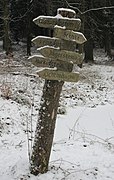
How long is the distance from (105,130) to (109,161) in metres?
3.54

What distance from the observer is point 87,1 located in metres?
24.5

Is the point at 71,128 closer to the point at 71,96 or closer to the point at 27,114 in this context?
the point at 27,114

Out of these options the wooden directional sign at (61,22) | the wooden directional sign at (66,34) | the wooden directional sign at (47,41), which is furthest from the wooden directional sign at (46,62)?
the wooden directional sign at (61,22)

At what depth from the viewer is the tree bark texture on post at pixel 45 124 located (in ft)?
20.0

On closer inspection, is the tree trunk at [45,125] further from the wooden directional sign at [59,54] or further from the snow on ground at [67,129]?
the wooden directional sign at [59,54]

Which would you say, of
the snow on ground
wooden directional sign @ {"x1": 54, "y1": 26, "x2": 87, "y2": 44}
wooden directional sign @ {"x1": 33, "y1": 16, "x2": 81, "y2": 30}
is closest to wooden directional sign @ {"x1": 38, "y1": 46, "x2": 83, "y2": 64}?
wooden directional sign @ {"x1": 54, "y1": 26, "x2": 87, "y2": 44}

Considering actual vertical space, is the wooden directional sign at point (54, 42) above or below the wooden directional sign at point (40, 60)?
above

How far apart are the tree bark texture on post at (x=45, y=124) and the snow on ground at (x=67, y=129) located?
217mm

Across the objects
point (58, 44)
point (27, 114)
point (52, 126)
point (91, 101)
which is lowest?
point (91, 101)

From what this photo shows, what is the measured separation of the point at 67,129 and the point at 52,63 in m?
4.62

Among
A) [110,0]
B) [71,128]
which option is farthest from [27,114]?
[110,0]

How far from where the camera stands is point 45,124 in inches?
243

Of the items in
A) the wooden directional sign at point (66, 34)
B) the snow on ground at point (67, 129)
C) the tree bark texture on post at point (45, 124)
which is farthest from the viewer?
the snow on ground at point (67, 129)

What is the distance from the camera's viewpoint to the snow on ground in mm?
6527
